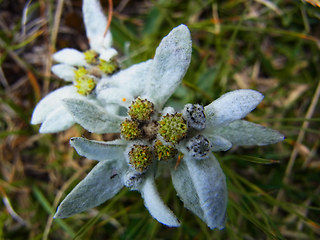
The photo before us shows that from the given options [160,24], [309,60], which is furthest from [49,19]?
[309,60]

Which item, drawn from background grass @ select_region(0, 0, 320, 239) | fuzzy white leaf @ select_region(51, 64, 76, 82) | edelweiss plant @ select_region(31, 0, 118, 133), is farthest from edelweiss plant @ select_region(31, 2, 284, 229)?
background grass @ select_region(0, 0, 320, 239)

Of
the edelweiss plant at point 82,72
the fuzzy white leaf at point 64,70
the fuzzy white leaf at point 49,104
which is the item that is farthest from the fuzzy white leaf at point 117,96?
the fuzzy white leaf at point 64,70

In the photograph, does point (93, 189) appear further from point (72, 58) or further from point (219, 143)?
point (72, 58)

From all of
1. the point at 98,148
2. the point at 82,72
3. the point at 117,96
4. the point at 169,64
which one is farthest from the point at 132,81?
the point at 98,148

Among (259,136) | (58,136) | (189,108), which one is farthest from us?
(58,136)

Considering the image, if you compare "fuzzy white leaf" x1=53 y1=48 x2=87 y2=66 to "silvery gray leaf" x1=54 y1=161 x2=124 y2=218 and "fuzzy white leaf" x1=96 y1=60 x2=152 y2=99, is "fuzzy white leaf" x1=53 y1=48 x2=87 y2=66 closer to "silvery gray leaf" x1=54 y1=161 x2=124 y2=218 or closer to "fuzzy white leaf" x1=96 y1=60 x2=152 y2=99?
"fuzzy white leaf" x1=96 y1=60 x2=152 y2=99

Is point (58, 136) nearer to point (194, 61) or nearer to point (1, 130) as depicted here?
point (1, 130)
